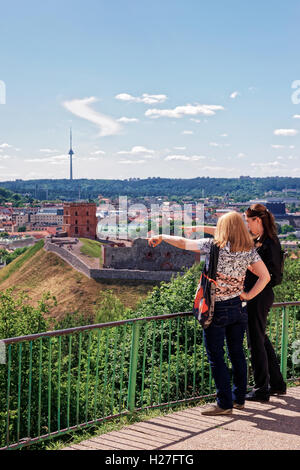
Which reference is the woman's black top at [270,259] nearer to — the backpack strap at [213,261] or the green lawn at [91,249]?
the backpack strap at [213,261]

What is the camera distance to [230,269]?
4.94 m

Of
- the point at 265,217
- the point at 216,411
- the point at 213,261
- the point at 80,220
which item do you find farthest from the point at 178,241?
the point at 80,220

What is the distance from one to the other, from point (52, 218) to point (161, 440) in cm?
19616

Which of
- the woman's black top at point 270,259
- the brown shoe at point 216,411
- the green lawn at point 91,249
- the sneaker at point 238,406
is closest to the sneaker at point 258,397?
the sneaker at point 238,406

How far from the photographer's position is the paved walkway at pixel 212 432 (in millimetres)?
4656

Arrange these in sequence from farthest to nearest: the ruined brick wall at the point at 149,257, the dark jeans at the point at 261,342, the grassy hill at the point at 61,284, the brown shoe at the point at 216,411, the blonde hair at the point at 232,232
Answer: the ruined brick wall at the point at 149,257 → the grassy hill at the point at 61,284 → the dark jeans at the point at 261,342 → the brown shoe at the point at 216,411 → the blonde hair at the point at 232,232

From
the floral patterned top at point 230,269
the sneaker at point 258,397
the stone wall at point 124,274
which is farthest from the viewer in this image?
the stone wall at point 124,274

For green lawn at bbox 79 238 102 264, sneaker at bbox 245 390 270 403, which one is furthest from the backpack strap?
green lawn at bbox 79 238 102 264

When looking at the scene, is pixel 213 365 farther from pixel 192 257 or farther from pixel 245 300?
pixel 192 257

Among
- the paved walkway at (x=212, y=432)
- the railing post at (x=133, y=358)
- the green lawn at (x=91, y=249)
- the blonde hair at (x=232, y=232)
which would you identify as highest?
the blonde hair at (x=232, y=232)

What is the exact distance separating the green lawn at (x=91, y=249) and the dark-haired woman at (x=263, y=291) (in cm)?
5956

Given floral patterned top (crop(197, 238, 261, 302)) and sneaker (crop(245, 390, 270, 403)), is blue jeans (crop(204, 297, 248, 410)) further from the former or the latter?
sneaker (crop(245, 390, 270, 403))

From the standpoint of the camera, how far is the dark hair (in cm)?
536
